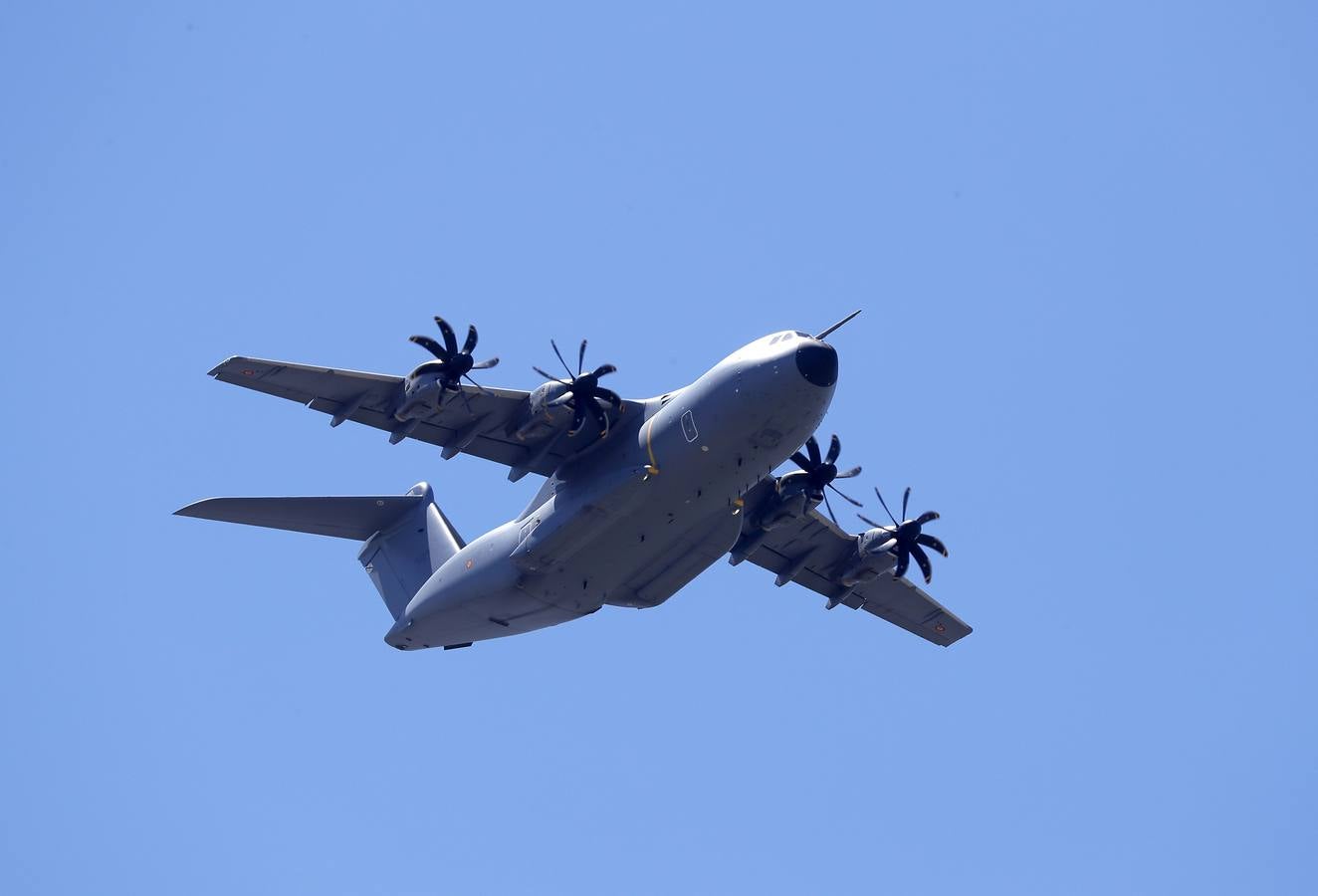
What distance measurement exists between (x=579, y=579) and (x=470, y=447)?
291 cm

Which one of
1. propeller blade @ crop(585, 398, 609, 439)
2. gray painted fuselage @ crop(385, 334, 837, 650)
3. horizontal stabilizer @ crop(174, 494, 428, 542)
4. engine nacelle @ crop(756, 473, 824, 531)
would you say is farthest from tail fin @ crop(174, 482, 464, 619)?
engine nacelle @ crop(756, 473, 824, 531)

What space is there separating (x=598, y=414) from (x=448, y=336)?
8.72 feet

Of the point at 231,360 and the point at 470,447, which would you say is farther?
the point at 470,447

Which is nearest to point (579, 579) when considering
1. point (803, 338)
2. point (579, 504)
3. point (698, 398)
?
point (579, 504)

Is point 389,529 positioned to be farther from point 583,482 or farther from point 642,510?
point 642,510

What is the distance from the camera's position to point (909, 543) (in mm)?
29234

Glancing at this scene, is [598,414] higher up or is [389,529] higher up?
[389,529]

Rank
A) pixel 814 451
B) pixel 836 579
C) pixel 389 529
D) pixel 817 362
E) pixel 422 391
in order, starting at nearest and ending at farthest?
pixel 817 362 < pixel 422 391 < pixel 814 451 < pixel 389 529 < pixel 836 579

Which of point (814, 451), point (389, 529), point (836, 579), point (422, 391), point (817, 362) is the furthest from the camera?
point (836, 579)

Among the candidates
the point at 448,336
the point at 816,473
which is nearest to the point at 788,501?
the point at 816,473

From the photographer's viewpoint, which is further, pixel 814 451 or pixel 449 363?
pixel 814 451

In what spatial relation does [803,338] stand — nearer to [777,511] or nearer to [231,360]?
[777,511]

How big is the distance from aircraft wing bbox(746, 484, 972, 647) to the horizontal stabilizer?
7.04m

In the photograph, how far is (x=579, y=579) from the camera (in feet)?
85.5
